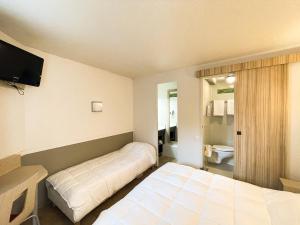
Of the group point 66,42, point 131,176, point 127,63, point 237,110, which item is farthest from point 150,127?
point 66,42

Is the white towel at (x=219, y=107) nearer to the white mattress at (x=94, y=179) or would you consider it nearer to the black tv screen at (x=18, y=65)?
the white mattress at (x=94, y=179)

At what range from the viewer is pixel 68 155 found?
2326mm

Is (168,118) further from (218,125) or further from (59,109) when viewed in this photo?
(59,109)

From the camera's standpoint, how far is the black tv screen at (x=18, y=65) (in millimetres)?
1400

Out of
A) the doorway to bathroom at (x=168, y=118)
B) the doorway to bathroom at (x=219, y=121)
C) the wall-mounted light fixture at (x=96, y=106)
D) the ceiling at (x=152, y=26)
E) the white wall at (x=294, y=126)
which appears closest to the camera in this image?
the ceiling at (x=152, y=26)

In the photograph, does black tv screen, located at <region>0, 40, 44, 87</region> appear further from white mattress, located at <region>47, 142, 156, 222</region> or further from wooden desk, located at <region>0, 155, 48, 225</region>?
white mattress, located at <region>47, 142, 156, 222</region>

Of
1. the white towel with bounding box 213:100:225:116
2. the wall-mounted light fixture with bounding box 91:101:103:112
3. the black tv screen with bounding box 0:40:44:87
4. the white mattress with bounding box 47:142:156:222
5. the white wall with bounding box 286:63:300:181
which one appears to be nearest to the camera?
the black tv screen with bounding box 0:40:44:87

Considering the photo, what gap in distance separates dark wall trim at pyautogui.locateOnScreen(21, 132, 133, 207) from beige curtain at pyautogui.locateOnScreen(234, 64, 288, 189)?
2.47 meters

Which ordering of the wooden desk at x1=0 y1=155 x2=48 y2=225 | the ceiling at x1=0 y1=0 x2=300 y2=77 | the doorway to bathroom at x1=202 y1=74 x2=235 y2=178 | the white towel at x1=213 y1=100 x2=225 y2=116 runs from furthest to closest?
the white towel at x1=213 y1=100 x2=225 y2=116
the doorway to bathroom at x1=202 y1=74 x2=235 y2=178
the ceiling at x1=0 y1=0 x2=300 y2=77
the wooden desk at x1=0 y1=155 x2=48 y2=225

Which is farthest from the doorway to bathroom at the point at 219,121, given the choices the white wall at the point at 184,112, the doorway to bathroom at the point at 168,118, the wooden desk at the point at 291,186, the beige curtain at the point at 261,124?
the wooden desk at the point at 291,186

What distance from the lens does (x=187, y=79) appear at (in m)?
2.85

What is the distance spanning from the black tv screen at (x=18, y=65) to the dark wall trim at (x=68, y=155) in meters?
1.01

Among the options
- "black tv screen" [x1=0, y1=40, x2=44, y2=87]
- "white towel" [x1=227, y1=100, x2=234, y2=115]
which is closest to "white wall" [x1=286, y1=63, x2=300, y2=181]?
"white towel" [x1=227, y1=100, x2=234, y2=115]

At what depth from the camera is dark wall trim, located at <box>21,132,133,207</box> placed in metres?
1.98
